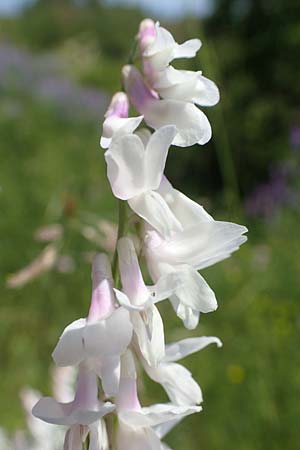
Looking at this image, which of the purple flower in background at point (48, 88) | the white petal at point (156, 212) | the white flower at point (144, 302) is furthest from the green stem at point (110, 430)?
the purple flower in background at point (48, 88)

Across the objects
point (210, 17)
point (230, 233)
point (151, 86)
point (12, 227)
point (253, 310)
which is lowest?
point (253, 310)

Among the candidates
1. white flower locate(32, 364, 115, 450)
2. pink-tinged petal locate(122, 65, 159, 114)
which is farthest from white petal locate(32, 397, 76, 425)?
pink-tinged petal locate(122, 65, 159, 114)

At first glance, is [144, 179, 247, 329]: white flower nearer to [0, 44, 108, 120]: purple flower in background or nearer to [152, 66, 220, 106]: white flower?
[152, 66, 220, 106]: white flower

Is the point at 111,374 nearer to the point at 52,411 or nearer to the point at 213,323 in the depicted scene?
the point at 52,411

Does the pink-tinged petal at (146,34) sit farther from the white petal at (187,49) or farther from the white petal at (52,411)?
the white petal at (52,411)

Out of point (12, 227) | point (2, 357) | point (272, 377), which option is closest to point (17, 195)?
point (12, 227)

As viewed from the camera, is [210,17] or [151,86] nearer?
[151,86]

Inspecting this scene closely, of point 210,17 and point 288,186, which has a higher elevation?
point 210,17

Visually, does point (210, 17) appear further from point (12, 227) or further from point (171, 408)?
point (171, 408)
